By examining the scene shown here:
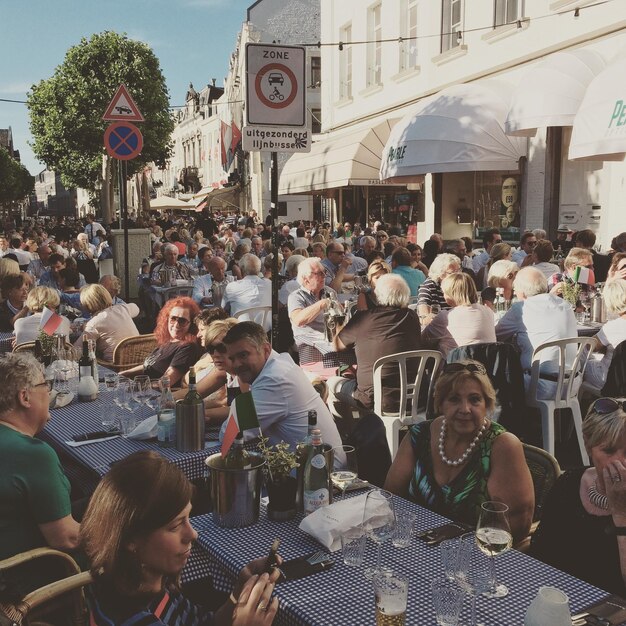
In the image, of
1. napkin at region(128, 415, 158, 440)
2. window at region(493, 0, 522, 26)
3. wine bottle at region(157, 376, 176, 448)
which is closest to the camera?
wine bottle at region(157, 376, 176, 448)

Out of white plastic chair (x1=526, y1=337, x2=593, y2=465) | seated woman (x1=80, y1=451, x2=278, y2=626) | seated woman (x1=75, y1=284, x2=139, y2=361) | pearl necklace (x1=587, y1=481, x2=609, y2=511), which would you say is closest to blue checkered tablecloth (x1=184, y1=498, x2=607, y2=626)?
seated woman (x1=80, y1=451, x2=278, y2=626)

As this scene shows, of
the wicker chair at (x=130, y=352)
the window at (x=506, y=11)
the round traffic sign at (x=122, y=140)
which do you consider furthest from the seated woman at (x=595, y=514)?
the window at (x=506, y=11)

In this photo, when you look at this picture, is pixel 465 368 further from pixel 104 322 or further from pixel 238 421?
pixel 104 322

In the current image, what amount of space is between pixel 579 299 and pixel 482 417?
16.5 ft

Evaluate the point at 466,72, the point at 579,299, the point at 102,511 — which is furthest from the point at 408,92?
the point at 102,511

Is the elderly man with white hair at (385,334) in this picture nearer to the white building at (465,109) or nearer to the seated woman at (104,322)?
the seated woman at (104,322)

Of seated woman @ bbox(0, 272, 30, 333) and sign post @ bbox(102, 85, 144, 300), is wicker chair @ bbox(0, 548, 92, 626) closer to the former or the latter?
seated woman @ bbox(0, 272, 30, 333)

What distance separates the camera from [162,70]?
34.5 metres

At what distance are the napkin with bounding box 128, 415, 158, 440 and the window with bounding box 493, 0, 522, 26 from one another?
487 inches

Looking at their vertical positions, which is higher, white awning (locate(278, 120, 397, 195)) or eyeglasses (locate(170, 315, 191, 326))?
white awning (locate(278, 120, 397, 195))

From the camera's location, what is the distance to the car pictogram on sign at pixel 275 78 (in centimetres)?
509

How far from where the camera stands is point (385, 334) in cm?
569

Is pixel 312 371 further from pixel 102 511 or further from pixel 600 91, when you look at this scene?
pixel 600 91

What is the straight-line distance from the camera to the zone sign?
5.04 metres
